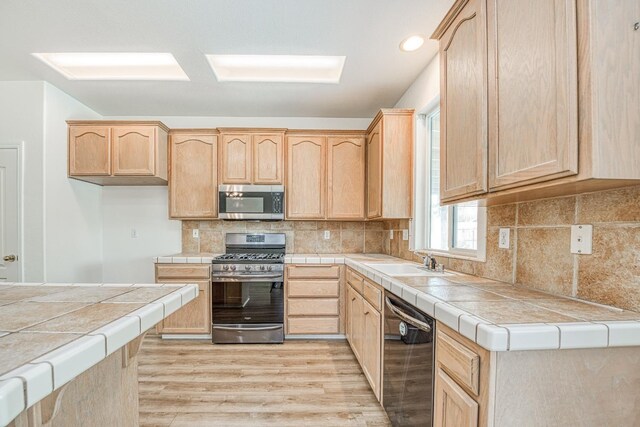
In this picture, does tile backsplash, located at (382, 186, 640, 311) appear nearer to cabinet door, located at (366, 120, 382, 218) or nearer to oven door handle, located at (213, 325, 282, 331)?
cabinet door, located at (366, 120, 382, 218)

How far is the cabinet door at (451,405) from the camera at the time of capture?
0.94 m

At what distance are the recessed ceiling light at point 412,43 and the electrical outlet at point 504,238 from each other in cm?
137

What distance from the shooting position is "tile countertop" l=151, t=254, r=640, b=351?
0.84 meters

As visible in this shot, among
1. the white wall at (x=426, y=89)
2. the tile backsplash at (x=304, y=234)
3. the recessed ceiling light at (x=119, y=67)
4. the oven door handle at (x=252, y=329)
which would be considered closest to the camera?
the white wall at (x=426, y=89)

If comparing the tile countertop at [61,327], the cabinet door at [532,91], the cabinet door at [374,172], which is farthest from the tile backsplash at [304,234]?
the cabinet door at [532,91]

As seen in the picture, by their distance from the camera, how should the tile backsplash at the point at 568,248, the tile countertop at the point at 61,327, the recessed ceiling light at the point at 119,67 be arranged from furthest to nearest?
the recessed ceiling light at the point at 119,67
the tile backsplash at the point at 568,248
the tile countertop at the point at 61,327

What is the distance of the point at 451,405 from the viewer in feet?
3.46

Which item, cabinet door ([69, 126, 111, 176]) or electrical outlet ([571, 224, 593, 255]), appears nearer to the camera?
electrical outlet ([571, 224, 593, 255])

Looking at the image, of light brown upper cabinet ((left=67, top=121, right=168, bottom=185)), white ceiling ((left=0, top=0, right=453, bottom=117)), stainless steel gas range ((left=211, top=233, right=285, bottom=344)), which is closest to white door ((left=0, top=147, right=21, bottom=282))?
light brown upper cabinet ((left=67, top=121, right=168, bottom=185))

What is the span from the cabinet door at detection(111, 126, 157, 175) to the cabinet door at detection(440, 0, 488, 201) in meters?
2.77

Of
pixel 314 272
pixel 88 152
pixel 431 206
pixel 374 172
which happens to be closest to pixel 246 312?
pixel 314 272

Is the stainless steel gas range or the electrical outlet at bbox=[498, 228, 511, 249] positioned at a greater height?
the electrical outlet at bbox=[498, 228, 511, 249]

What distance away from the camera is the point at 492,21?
1.23 m

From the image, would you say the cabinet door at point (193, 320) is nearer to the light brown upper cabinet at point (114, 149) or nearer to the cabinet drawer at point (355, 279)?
the light brown upper cabinet at point (114, 149)
